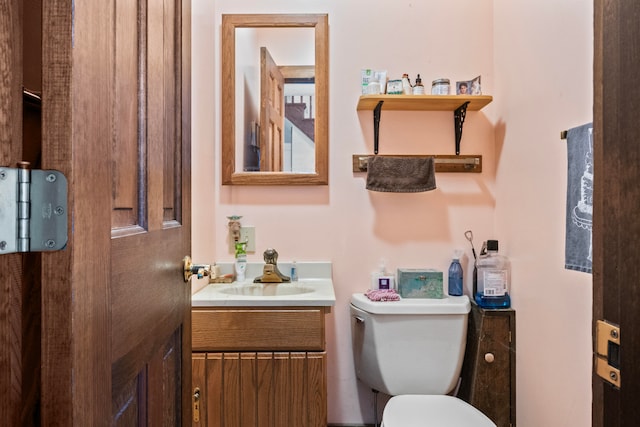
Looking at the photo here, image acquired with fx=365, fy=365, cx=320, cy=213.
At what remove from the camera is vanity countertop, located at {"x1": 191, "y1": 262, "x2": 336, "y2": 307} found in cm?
127

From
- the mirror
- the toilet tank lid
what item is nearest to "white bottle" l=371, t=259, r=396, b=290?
the toilet tank lid

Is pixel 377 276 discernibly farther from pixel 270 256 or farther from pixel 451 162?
pixel 451 162

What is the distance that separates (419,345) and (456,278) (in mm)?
365

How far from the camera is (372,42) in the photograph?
65.8 inches

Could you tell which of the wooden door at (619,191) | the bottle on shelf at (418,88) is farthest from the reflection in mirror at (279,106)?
the wooden door at (619,191)

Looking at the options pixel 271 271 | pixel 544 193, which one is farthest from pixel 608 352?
pixel 271 271

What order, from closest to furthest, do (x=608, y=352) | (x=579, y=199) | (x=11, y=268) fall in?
(x=11, y=268) < (x=608, y=352) < (x=579, y=199)

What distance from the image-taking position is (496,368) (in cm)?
145

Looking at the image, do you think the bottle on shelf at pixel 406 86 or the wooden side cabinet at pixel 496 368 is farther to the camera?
the bottle on shelf at pixel 406 86

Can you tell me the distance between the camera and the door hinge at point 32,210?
334mm

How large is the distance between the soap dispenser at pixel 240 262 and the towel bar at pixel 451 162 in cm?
62

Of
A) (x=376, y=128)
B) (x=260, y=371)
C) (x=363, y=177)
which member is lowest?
(x=260, y=371)

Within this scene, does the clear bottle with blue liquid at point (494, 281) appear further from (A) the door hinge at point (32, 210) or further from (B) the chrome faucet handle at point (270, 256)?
(A) the door hinge at point (32, 210)

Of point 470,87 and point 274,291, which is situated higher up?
point 470,87
